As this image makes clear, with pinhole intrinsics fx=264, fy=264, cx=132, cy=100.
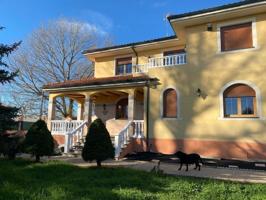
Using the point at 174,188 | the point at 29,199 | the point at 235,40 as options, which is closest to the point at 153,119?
the point at 235,40

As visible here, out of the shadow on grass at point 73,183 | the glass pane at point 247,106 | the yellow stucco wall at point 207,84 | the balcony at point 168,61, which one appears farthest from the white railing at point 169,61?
the shadow on grass at point 73,183

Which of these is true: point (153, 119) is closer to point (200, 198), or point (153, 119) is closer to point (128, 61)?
point (128, 61)

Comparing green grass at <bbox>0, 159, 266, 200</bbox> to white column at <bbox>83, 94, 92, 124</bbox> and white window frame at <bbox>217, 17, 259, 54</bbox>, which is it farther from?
white column at <bbox>83, 94, 92, 124</bbox>

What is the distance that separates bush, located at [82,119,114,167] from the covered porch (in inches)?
128

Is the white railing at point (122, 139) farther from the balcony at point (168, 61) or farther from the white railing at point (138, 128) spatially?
the balcony at point (168, 61)

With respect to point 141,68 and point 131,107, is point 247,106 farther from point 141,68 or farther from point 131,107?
point 141,68

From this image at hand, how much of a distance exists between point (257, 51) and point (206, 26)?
3.12 meters

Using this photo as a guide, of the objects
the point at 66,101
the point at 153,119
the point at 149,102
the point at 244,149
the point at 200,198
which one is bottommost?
the point at 200,198

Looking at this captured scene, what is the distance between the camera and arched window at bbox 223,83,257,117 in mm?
13109

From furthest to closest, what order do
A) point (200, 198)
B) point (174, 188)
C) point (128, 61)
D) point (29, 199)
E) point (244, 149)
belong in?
1. point (128, 61)
2. point (244, 149)
3. point (174, 188)
4. point (200, 198)
5. point (29, 199)

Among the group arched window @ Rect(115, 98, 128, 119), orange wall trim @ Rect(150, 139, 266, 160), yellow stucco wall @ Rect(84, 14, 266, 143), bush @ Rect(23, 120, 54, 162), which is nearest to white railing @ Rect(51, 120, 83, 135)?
arched window @ Rect(115, 98, 128, 119)

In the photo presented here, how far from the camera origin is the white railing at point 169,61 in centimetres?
1541

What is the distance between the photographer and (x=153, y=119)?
15.7m

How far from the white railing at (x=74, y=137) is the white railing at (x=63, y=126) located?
0.95 m
